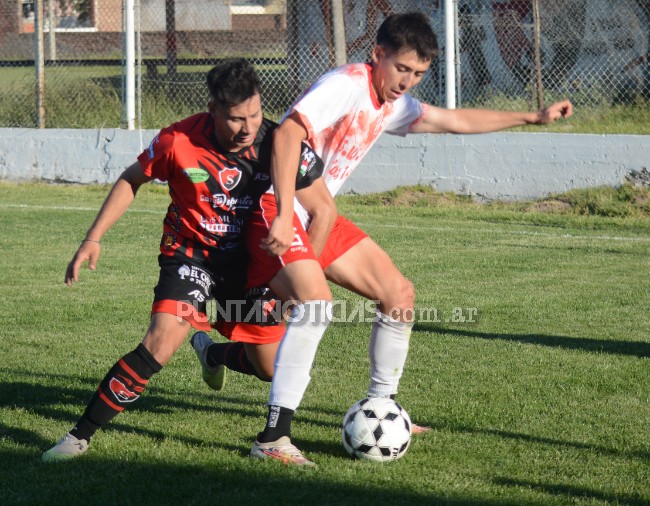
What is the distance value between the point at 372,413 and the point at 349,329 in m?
2.49

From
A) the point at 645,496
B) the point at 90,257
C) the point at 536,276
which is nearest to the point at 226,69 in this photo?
the point at 90,257

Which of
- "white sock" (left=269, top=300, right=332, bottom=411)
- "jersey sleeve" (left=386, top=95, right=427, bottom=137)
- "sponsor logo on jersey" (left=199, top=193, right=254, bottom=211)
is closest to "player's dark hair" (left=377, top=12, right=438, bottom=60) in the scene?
"jersey sleeve" (left=386, top=95, right=427, bottom=137)

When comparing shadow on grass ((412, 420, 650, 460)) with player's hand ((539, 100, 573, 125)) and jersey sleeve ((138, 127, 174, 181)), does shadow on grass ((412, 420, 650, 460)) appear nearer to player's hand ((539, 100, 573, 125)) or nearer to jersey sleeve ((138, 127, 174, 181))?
player's hand ((539, 100, 573, 125))

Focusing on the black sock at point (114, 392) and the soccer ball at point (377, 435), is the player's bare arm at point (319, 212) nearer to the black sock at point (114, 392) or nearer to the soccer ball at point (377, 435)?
the soccer ball at point (377, 435)

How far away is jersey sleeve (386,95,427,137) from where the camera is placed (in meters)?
4.70

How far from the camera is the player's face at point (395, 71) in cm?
424

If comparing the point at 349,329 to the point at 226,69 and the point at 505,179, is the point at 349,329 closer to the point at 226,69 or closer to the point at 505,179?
the point at 226,69

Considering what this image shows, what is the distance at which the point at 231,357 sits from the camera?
16.3ft

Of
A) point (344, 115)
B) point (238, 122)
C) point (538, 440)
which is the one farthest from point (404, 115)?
point (538, 440)

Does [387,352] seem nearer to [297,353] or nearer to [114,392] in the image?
[297,353]

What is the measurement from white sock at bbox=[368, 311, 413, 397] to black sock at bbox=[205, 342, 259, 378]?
62 cm

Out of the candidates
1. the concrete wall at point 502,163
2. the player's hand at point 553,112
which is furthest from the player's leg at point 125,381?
the concrete wall at point 502,163

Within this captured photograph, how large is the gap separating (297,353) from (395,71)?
126 cm

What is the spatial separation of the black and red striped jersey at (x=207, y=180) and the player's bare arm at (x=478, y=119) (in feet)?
2.71
